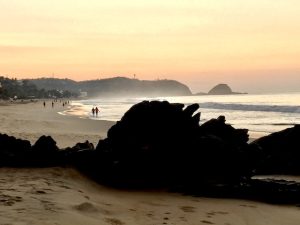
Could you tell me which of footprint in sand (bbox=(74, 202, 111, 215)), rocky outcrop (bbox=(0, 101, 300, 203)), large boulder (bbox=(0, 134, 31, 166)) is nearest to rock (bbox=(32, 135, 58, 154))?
rocky outcrop (bbox=(0, 101, 300, 203))

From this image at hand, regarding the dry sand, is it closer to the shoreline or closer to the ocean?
the shoreline

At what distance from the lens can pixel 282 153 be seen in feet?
41.1

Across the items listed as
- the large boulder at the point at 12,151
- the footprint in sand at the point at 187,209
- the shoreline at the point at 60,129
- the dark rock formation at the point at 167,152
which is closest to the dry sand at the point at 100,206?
the footprint in sand at the point at 187,209

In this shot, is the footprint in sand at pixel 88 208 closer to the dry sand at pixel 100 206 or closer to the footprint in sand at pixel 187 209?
the dry sand at pixel 100 206

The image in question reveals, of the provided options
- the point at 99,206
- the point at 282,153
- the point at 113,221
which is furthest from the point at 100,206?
the point at 282,153

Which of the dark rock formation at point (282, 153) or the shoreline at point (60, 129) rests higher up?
the dark rock formation at point (282, 153)

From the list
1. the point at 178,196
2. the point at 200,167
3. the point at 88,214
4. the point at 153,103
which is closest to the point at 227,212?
the point at 178,196

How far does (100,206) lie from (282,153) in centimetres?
784

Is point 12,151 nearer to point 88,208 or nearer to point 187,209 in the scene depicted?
point 88,208

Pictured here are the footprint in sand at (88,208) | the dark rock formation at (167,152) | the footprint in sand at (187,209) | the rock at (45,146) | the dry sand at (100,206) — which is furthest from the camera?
the rock at (45,146)

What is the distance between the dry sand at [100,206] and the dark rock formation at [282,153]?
4.48 meters

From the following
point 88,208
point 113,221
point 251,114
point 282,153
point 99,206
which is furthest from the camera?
point 251,114

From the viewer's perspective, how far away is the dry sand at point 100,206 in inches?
223

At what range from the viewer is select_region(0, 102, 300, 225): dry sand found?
18.6ft
